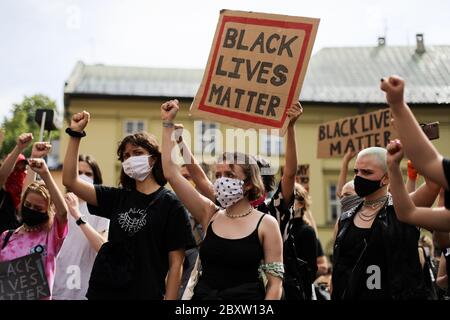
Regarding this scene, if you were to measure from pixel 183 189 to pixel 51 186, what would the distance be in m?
0.94

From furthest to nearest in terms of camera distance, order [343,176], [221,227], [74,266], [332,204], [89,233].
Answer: [332,204] → [343,176] → [74,266] → [89,233] → [221,227]

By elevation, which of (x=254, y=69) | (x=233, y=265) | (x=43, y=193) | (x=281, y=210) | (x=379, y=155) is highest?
(x=254, y=69)

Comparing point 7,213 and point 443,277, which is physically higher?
point 7,213

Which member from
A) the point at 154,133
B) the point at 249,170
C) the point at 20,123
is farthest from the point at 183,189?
the point at 20,123

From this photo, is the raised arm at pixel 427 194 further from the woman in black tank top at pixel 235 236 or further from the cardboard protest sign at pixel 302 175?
the cardboard protest sign at pixel 302 175

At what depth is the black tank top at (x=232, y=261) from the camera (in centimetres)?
287

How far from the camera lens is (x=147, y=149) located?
3525 mm

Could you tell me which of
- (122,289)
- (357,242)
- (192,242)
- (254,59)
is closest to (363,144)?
(254,59)

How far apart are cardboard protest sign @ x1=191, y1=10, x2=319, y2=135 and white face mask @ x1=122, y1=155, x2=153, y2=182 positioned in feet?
2.25

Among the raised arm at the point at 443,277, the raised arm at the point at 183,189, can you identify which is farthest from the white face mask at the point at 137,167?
the raised arm at the point at 443,277

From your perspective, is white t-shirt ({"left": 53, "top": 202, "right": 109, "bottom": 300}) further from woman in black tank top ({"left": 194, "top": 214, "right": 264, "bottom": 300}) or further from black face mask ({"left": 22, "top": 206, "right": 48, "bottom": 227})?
woman in black tank top ({"left": 194, "top": 214, "right": 264, "bottom": 300})

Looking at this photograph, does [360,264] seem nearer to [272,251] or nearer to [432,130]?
[272,251]

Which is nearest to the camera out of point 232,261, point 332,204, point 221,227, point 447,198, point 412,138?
point 412,138

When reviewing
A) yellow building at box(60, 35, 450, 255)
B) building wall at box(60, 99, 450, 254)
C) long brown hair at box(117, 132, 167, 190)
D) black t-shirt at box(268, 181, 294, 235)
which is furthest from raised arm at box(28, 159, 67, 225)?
building wall at box(60, 99, 450, 254)
